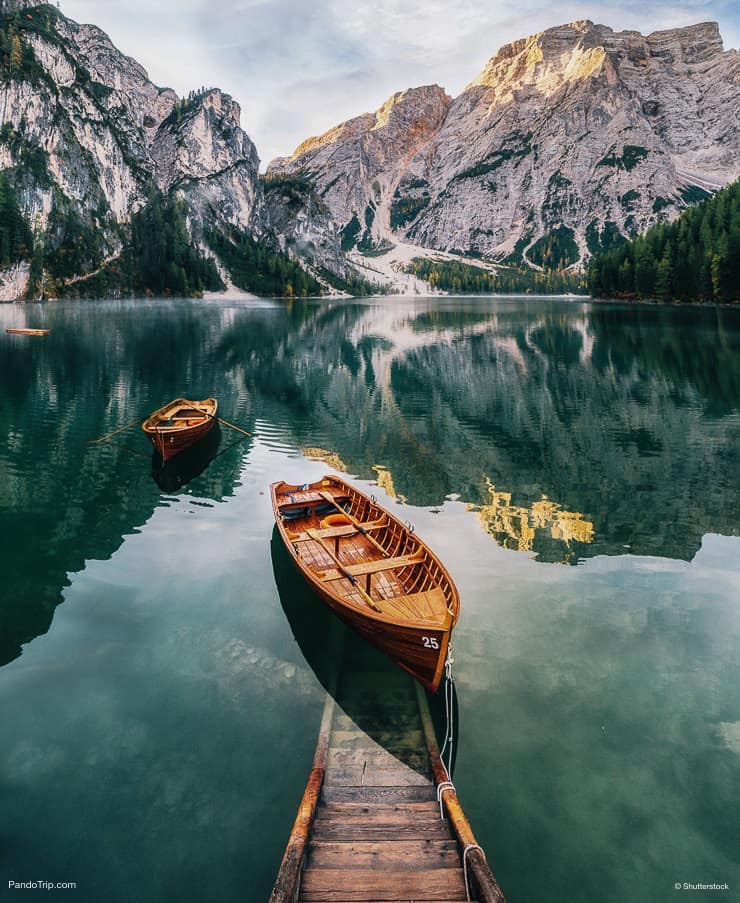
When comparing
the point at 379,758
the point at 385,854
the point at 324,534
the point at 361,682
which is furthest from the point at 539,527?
the point at 385,854

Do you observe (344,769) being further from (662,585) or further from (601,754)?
(662,585)

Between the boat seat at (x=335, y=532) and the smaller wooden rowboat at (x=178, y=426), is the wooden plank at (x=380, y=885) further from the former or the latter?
the smaller wooden rowboat at (x=178, y=426)

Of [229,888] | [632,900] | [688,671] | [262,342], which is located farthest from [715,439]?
[262,342]

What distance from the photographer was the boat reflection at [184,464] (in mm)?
30597

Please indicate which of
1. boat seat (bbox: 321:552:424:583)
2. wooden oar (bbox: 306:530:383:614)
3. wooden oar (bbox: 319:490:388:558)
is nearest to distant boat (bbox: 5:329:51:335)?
wooden oar (bbox: 319:490:388:558)

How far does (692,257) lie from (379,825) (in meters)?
149

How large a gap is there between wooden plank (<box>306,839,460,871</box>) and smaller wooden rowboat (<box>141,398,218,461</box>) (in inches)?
1019

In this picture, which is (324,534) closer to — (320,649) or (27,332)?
(320,649)

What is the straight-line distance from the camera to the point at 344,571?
53.8 feet

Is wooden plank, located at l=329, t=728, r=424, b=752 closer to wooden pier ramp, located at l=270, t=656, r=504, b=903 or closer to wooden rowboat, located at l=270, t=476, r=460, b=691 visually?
wooden pier ramp, located at l=270, t=656, r=504, b=903

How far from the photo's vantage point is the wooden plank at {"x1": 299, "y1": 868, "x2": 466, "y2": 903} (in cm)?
802

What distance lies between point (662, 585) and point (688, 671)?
196 inches

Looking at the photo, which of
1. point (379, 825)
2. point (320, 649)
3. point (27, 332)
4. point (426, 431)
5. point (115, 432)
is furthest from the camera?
point (27, 332)

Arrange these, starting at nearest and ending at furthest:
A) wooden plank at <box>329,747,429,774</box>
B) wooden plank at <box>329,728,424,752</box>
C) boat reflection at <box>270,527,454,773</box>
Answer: wooden plank at <box>329,747,429,774</box> → wooden plank at <box>329,728,424,752</box> → boat reflection at <box>270,527,454,773</box>
